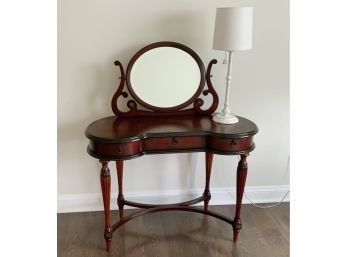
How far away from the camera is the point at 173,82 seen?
236 centimetres

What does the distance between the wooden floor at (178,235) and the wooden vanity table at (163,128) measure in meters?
0.10

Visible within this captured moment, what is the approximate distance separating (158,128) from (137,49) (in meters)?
0.57

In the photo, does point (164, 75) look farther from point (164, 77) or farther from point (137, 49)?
point (137, 49)

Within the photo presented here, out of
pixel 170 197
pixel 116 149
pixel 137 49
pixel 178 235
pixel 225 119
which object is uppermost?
pixel 137 49

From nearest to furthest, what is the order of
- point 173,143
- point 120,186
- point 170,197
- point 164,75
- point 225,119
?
point 173,143
point 225,119
point 164,75
point 120,186
point 170,197

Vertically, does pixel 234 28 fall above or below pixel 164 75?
above

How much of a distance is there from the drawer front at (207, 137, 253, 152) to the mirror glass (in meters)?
0.41

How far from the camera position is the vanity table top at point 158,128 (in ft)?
6.66

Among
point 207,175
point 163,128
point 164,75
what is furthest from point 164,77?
point 207,175

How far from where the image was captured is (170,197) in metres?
2.69
